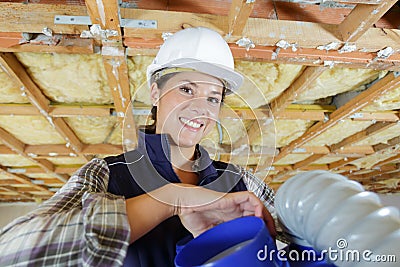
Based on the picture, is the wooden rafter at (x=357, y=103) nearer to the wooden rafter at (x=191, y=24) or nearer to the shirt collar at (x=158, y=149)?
the wooden rafter at (x=191, y=24)

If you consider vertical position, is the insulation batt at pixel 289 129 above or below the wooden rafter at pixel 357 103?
above

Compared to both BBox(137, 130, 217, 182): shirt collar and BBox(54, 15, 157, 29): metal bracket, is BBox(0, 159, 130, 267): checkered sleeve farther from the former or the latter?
BBox(54, 15, 157, 29): metal bracket

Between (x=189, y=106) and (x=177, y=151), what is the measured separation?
168 mm

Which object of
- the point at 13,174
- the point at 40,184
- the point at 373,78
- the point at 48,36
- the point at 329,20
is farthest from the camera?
the point at 40,184

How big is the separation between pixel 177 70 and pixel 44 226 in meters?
0.58

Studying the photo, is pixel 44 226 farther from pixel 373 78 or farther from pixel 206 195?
pixel 373 78

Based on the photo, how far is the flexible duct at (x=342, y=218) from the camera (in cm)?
34

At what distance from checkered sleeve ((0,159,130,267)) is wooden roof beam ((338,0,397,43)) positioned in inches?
48.5

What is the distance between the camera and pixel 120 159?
891 millimetres

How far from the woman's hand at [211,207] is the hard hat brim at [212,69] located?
0.46m

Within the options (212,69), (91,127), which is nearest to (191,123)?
(212,69)

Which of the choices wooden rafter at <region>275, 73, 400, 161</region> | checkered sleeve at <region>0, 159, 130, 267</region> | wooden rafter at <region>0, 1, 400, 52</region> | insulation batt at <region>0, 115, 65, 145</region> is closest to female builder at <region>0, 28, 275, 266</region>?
checkered sleeve at <region>0, 159, 130, 267</region>

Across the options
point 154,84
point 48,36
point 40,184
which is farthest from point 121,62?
point 40,184

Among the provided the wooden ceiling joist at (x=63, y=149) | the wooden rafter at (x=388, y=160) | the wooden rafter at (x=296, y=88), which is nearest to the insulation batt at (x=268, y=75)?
the wooden rafter at (x=296, y=88)
